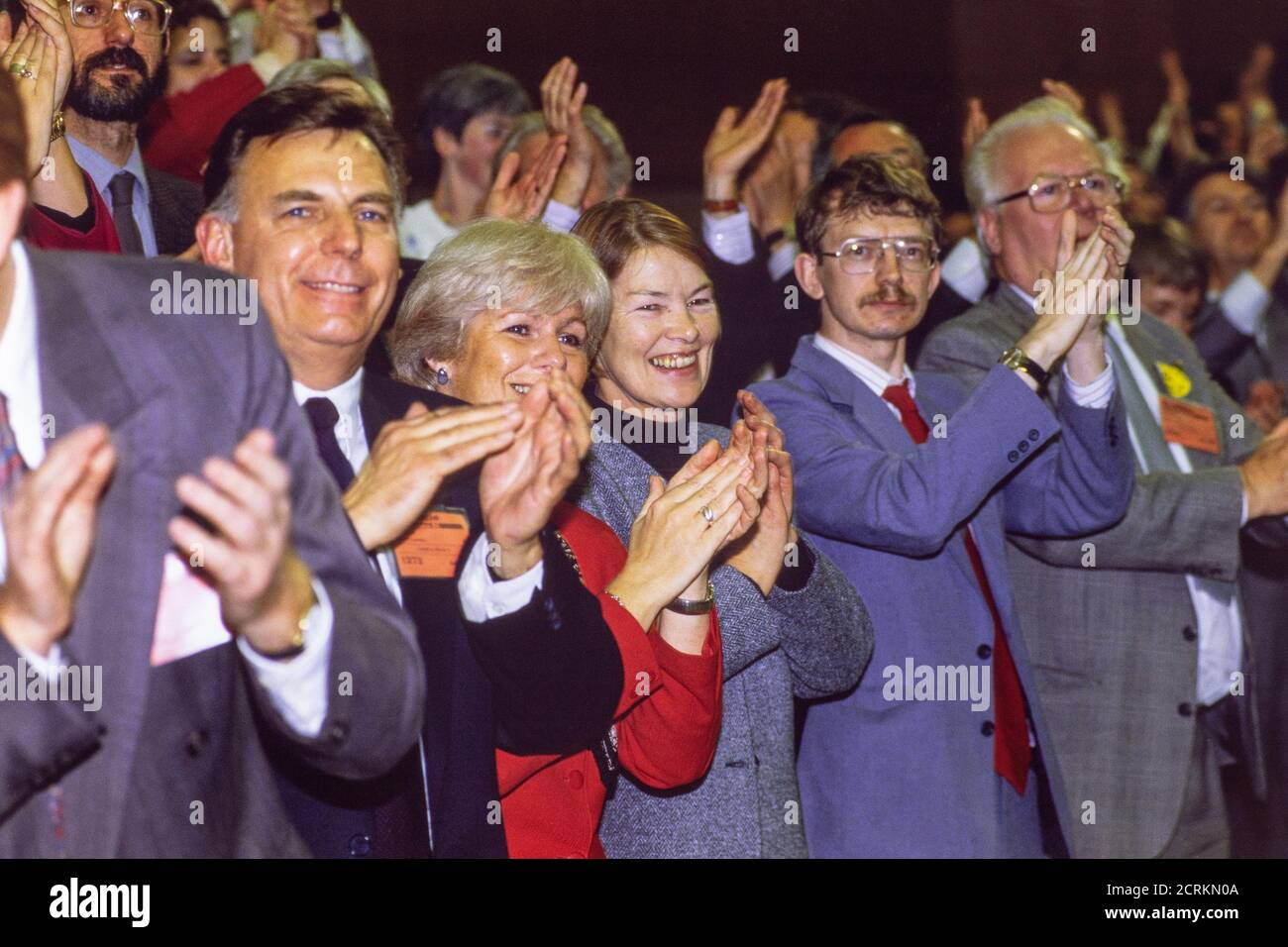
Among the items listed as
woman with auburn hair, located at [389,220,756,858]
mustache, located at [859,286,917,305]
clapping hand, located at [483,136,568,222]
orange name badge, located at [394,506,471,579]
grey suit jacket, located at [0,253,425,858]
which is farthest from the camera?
clapping hand, located at [483,136,568,222]

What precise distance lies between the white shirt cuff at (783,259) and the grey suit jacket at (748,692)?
1.21m

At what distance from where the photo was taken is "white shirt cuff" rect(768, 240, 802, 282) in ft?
11.8

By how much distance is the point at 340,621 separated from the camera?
1426 mm

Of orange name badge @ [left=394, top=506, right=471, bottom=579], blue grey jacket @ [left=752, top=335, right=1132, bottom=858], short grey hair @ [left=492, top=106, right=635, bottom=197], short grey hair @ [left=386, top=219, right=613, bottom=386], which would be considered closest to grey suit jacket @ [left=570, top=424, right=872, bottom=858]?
blue grey jacket @ [left=752, top=335, right=1132, bottom=858]

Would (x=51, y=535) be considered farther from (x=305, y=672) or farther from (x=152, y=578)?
(x=305, y=672)

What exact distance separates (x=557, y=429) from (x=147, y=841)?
2.15 ft

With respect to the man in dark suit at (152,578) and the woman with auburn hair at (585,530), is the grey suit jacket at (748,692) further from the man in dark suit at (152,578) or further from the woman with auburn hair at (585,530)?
the man in dark suit at (152,578)

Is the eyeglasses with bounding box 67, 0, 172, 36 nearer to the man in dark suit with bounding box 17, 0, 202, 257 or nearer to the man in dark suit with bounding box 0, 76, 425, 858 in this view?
the man in dark suit with bounding box 17, 0, 202, 257

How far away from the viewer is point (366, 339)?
6.57ft

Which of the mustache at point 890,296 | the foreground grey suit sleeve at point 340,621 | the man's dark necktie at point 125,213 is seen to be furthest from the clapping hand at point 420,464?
the mustache at point 890,296

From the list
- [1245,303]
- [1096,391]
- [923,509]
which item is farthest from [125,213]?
[1245,303]

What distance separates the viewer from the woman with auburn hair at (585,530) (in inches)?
80.9

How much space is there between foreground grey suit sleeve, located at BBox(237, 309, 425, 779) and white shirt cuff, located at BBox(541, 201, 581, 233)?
67.3 inches
